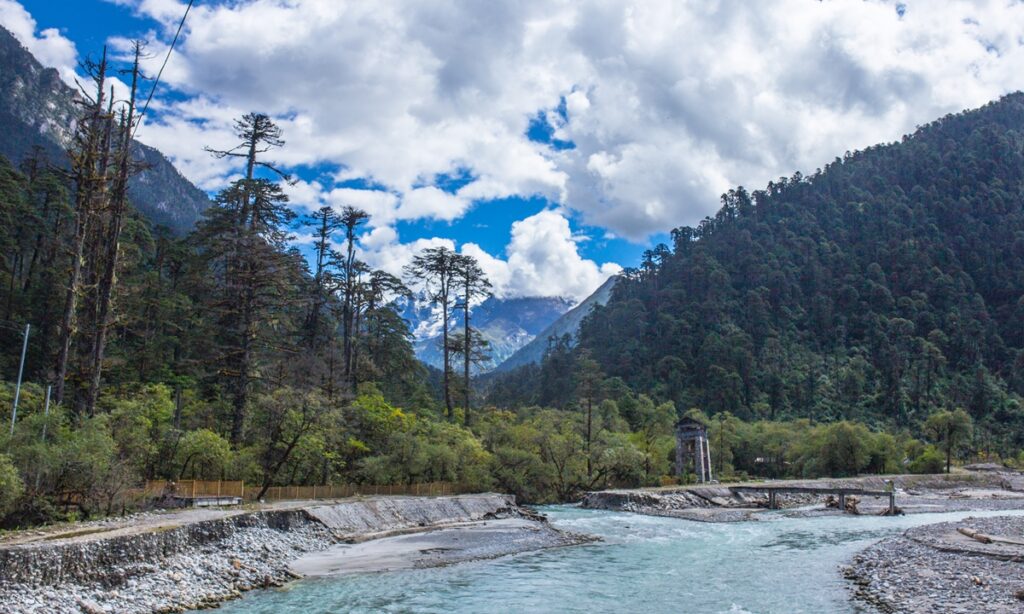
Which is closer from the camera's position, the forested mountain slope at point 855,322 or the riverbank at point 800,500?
the riverbank at point 800,500

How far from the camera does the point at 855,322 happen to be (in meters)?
163

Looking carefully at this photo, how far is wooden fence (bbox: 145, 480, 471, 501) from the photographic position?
32812mm

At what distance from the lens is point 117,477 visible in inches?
1045

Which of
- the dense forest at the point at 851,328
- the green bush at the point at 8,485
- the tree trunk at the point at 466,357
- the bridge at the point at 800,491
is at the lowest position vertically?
the bridge at the point at 800,491

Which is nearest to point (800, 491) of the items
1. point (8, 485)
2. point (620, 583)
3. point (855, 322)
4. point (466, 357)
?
point (466, 357)

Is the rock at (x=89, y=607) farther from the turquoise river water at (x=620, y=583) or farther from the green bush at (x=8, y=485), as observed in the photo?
the green bush at (x=8, y=485)

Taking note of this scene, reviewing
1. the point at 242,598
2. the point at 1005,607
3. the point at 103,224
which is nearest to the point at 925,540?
the point at 1005,607

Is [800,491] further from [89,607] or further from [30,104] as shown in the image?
[30,104]

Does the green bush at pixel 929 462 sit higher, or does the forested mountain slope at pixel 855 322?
the forested mountain slope at pixel 855 322

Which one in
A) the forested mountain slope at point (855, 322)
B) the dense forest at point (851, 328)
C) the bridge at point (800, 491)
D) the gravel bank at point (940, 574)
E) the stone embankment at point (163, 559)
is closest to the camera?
the stone embankment at point (163, 559)

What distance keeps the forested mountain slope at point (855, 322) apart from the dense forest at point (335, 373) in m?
0.73

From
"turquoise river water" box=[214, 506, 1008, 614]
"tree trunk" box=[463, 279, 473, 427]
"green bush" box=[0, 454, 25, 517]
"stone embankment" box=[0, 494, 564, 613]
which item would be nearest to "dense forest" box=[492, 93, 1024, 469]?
"tree trunk" box=[463, 279, 473, 427]

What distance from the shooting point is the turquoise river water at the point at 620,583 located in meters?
20.9

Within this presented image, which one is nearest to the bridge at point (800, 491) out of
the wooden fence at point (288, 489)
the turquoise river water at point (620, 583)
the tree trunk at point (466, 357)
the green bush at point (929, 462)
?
the turquoise river water at point (620, 583)
